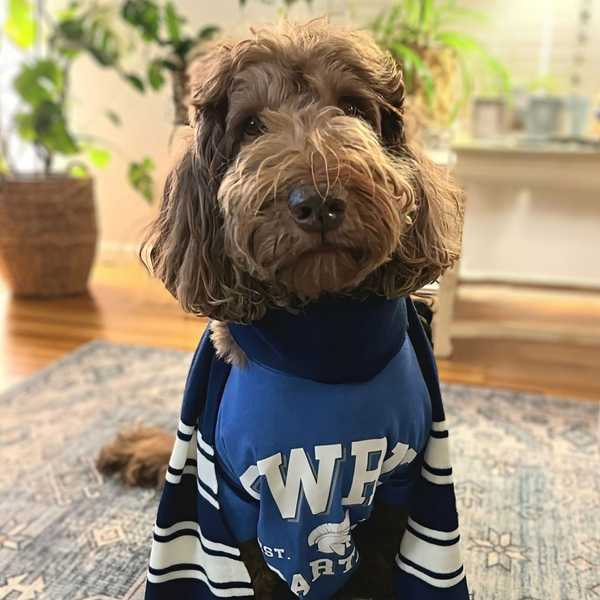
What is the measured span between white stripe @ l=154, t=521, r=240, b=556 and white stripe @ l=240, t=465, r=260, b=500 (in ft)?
0.40

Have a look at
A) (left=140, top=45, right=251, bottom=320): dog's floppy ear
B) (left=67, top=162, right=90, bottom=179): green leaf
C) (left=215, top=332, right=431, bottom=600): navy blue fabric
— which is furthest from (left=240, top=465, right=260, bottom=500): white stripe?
(left=67, top=162, right=90, bottom=179): green leaf

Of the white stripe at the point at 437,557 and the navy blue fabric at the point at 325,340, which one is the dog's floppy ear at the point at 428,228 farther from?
the white stripe at the point at 437,557

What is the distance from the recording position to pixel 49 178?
3223 millimetres

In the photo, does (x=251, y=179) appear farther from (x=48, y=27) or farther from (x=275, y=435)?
(x=48, y=27)

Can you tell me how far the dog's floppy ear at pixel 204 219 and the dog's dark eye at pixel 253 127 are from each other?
4 cm

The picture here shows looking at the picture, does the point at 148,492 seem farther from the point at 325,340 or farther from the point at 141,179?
the point at 141,179

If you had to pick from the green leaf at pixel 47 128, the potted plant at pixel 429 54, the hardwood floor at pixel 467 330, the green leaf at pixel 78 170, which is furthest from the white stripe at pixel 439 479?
the green leaf at pixel 78 170

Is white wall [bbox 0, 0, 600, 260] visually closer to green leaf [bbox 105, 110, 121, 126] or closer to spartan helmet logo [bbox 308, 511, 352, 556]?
green leaf [bbox 105, 110, 121, 126]

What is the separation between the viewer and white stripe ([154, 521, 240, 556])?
115 centimetres

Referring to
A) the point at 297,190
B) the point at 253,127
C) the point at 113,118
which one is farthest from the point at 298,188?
the point at 113,118

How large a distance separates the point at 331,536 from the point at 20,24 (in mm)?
2870

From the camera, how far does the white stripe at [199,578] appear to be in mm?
1158

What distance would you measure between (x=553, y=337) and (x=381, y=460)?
181 centimetres

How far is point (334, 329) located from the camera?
105 cm
